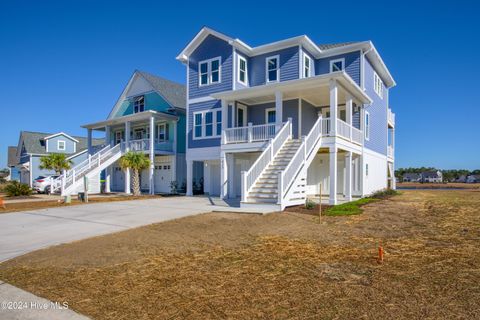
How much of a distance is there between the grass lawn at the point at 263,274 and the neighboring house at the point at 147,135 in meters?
16.0

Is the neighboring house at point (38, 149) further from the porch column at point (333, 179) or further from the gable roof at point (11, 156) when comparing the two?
the porch column at point (333, 179)

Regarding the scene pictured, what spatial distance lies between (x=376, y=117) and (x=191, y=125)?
13154 mm

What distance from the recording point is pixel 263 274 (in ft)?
16.4

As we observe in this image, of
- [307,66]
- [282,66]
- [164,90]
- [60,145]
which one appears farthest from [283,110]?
[60,145]

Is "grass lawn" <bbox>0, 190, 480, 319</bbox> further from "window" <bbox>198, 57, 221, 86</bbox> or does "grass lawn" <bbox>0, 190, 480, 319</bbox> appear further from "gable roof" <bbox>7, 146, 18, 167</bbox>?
"gable roof" <bbox>7, 146, 18, 167</bbox>

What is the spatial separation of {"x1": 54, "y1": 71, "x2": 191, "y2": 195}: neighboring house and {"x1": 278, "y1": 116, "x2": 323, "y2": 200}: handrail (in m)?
12.6

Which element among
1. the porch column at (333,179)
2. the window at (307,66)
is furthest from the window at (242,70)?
the porch column at (333,179)

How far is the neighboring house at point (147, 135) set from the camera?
23.4 m

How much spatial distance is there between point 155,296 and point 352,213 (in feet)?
29.4

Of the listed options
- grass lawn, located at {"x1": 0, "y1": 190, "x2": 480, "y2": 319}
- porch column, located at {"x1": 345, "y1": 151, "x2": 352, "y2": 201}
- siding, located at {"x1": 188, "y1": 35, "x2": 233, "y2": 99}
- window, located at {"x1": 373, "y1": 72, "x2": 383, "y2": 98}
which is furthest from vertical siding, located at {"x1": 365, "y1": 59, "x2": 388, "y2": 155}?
grass lawn, located at {"x1": 0, "y1": 190, "x2": 480, "y2": 319}

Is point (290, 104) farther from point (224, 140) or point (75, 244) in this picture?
point (75, 244)

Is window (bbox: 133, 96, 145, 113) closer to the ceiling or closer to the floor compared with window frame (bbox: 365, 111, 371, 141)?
closer to the ceiling

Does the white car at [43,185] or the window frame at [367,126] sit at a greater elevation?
the window frame at [367,126]

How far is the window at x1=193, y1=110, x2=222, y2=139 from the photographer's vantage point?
20547 millimetres
